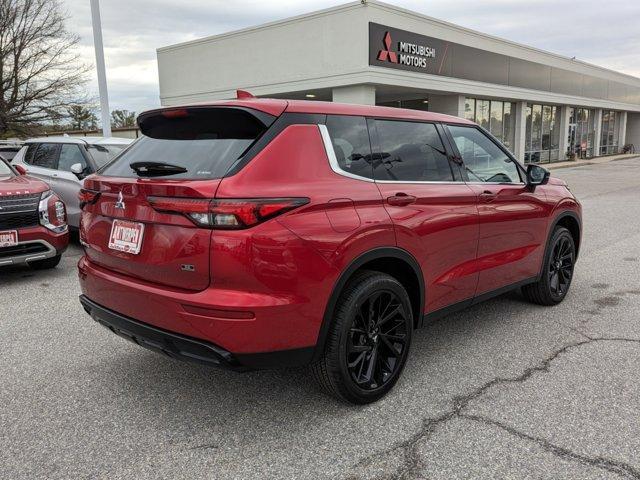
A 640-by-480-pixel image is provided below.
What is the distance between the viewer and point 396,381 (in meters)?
3.36

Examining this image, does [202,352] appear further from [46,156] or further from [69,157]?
[46,156]

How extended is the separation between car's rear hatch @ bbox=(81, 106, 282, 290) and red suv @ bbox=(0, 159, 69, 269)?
9.83 feet

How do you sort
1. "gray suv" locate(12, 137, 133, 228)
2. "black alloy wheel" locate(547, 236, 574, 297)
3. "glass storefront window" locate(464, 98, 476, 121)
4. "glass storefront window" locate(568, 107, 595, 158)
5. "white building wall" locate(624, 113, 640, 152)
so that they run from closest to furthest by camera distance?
1. "black alloy wheel" locate(547, 236, 574, 297)
2. "gray suv" locate(12, 137, 133, 228)
3. "glass storefront window" locate(464, 98, 476, 121)
4. "glass storefront window" locate(568, 107, 595, 158)
5. "white building wall" locate(624, 113, 640, 152)

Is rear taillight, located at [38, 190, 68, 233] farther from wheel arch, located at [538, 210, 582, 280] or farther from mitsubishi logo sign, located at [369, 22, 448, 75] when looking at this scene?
mitsubishi logo sign, located at [369, 22, 448, 75]

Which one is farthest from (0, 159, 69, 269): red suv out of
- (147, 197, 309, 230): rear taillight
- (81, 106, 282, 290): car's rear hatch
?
(147, 197, 309, 230): rear taillight

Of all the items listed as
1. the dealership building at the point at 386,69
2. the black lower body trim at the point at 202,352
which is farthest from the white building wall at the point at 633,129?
the black lower body trim at the point at 202,352

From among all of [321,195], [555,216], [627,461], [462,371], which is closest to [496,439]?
[627,461]

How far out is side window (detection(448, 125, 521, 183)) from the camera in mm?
4023

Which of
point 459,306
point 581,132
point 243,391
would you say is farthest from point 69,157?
point 581,132

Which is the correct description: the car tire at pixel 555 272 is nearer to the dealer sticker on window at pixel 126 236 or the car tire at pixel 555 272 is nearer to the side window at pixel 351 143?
the side window at pixel 351 143

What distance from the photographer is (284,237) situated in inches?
103

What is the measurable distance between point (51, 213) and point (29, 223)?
11.2 inches

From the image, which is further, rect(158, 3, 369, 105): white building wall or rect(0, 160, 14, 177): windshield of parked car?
rect(158, 3, 369, 105): white building wall

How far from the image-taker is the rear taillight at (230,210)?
8.43 ft
